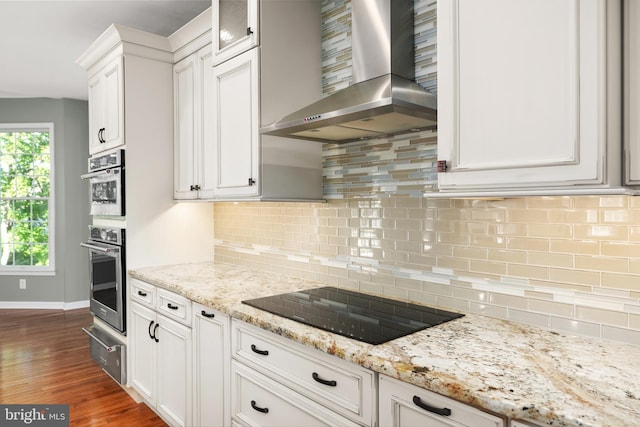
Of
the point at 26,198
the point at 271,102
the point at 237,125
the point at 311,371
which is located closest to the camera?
the point at 311,371

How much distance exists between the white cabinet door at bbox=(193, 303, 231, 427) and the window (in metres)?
4.33

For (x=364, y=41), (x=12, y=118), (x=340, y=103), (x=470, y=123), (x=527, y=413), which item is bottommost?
(x=527, y=413)

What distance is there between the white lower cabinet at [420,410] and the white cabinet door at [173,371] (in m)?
1.36

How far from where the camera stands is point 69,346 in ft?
13.8

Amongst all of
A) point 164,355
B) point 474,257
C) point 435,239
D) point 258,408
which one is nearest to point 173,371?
point 164,355

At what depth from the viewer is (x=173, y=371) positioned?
8.32 feet

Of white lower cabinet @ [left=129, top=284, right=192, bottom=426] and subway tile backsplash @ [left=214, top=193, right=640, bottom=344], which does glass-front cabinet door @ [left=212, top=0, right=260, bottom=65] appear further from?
white lower cabinet @ [left=129, top=284, right=192, bottom=426]

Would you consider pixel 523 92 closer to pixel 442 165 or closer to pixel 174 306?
pixel 442 165

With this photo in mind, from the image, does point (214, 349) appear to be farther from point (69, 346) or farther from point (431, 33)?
point (69, 346)

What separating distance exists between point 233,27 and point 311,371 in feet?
6.11

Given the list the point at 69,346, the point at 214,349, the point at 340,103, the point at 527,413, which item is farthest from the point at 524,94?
the point at 69,346

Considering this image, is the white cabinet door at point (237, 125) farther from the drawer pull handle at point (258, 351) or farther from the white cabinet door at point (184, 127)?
the drawer pull handle at point (258, 351)

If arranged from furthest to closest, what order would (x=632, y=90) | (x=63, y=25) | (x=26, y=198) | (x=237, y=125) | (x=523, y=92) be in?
(x=26, y=198)
(x=63, y=25)
(x=237, y=125)
(x=523, y=92)
(x=632, y=90)

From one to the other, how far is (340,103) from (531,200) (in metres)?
0.82
